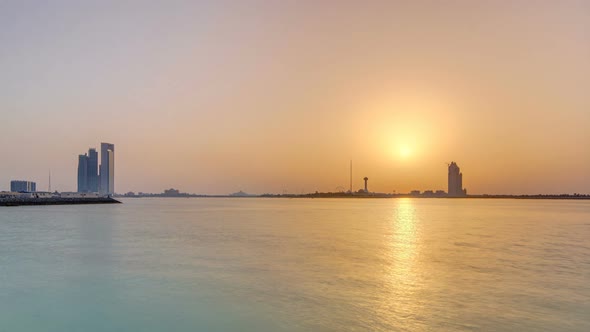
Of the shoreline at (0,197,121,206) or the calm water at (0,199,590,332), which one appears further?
the shoreline at (0,197,121,206)

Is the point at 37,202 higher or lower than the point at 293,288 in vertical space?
lower

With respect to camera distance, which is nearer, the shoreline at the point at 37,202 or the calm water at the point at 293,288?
the calm water at the point at 293,288

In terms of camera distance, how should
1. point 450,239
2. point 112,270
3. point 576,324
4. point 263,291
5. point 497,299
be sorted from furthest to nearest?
point 450,239
point 112,270
point 263,291
point 497,299
point 576,324

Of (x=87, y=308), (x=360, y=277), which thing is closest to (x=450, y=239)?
(x=360, y=277)

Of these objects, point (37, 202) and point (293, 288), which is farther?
point (37, 202)

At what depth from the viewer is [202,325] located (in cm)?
1061

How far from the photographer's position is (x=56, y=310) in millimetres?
12023

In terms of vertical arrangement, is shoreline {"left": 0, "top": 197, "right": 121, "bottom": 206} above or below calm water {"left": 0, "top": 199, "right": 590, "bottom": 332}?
below

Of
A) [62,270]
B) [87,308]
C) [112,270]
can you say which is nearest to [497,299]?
[87,308]

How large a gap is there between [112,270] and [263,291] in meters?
7.83

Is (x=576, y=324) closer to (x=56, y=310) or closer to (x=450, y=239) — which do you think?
(x=56, y=310)

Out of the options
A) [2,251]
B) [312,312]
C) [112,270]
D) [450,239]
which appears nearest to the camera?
[312,312]

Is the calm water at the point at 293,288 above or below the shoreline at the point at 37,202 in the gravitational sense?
above

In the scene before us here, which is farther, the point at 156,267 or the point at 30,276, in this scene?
the point at 156,267
